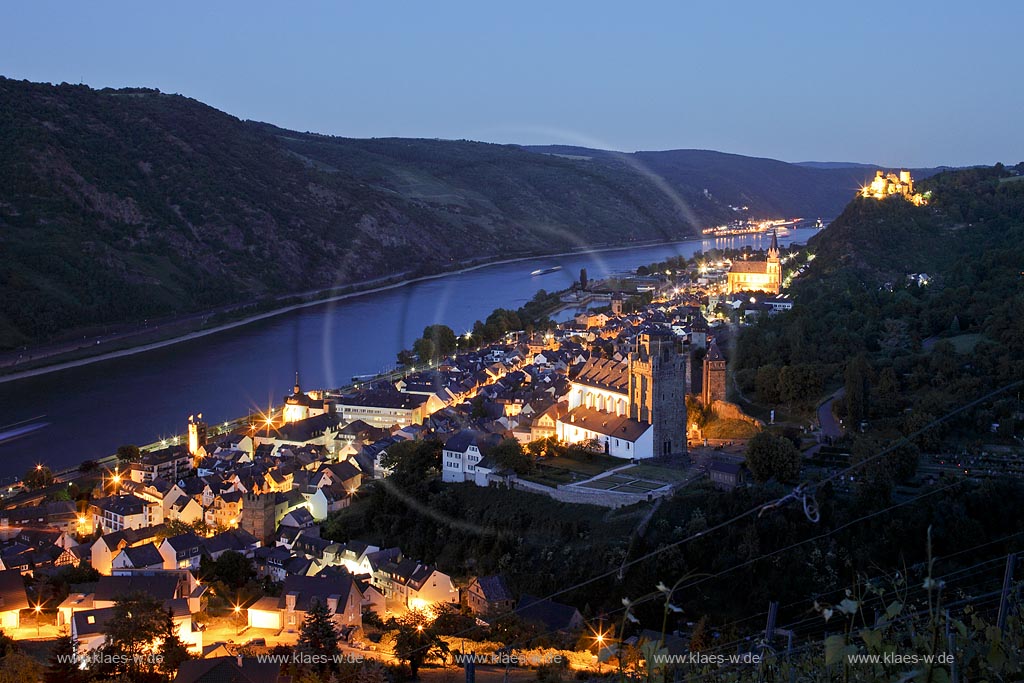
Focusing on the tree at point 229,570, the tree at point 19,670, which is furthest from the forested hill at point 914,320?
the tree at point 19,670

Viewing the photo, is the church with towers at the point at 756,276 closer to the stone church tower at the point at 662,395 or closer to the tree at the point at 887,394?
the tree at the point at 887,394

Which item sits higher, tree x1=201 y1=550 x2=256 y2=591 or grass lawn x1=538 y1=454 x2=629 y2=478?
grass lawn x1=538 y1=454 x2=629 y2=478

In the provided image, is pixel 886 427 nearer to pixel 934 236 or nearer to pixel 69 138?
pixel 934 236

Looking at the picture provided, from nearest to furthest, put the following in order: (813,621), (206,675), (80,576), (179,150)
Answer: (206,675) → (813,621) → (80,576) → (179,150)

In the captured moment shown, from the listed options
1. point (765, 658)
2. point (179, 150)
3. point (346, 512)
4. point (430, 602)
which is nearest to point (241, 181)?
point (179, 150)

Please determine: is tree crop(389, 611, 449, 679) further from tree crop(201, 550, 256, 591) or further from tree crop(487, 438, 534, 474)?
tree crop(487, 438, 534, 474)

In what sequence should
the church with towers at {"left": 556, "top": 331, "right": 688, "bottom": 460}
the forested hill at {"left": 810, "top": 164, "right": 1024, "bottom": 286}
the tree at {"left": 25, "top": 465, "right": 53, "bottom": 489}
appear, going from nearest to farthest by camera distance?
the church with towers at {"left": 556, "top": 331, "right": 688, "bottom": 460}, the tree at {"left": 25, "top": 465, "right": 53, "bottom": 489}, the forested hill at {"left": 810, "top": 164, "right": 1024, "bottom": 286}

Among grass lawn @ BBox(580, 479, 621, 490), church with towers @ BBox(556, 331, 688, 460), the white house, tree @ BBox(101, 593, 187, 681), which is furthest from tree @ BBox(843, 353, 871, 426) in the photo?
tree @ BBox(101, 593, 187, 681)
